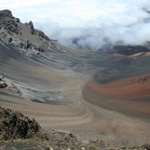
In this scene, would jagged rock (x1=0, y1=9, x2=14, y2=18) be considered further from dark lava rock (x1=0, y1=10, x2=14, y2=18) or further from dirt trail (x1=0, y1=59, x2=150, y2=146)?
dirt trail (x1=0, y1=59, x2=150, y2=146)

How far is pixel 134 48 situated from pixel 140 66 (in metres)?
84.9

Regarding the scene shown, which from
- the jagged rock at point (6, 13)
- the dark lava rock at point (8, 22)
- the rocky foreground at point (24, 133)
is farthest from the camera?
the jagged rock at point (6, 13)

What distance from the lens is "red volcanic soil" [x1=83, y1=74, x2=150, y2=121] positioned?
4628cm

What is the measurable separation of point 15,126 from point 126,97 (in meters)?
43.0

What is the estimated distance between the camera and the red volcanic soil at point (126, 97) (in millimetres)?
46281

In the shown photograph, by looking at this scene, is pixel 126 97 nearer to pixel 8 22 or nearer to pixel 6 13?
pixel 8 22

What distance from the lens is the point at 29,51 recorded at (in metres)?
102

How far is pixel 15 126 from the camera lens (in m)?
18.6

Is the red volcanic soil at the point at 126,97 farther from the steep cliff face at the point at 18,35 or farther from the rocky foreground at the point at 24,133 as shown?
the steep cliff face at the point at 18,35

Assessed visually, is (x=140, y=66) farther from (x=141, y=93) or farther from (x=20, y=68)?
(x=20, y=68)

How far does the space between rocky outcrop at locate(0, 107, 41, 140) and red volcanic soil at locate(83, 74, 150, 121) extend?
90.6 feet

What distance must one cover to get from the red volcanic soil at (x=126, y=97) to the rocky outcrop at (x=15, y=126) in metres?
27.6

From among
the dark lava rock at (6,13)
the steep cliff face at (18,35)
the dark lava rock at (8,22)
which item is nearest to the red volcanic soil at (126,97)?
the steep cliff face at (18,35)

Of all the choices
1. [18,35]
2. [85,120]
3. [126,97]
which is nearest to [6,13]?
[18,35]
